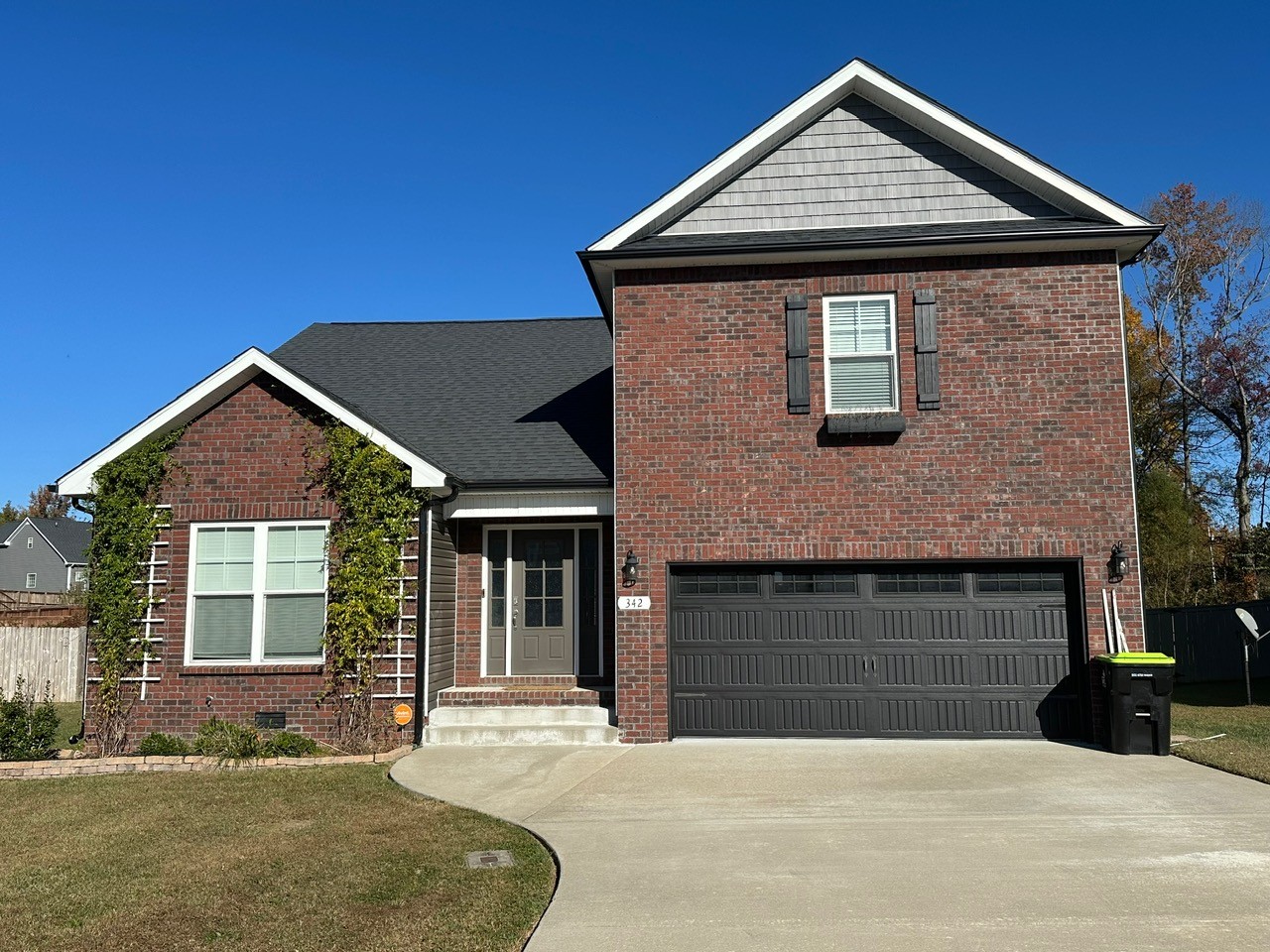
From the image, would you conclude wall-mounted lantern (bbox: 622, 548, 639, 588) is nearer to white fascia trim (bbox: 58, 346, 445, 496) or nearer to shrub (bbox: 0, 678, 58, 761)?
white fascia trim (bbox: 58, 346, 445, 496)

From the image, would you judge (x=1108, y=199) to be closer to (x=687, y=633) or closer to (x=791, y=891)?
(x=687, y=633)

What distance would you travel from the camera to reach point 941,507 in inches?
443

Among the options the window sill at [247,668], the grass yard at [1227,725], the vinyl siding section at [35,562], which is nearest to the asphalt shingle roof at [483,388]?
the window sill at [247,668]

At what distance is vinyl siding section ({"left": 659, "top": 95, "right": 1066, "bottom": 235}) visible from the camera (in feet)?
39.1

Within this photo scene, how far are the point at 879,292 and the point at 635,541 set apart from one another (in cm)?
421

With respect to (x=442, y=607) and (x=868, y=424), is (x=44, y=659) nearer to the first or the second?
(x=442, y=607)

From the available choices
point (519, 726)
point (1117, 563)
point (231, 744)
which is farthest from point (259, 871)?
point (1117, 563)

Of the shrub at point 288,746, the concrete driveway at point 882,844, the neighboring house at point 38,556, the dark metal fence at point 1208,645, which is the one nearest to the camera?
the concrete driveway at point 882,844

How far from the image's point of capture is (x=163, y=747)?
11.0m

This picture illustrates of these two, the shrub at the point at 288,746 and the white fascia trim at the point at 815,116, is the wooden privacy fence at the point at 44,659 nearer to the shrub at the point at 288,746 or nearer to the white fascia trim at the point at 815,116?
the shrub at the point at 288,746

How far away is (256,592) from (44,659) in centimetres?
1116

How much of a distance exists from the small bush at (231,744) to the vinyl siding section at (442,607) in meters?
1.94

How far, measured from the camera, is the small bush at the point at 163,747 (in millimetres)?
10969

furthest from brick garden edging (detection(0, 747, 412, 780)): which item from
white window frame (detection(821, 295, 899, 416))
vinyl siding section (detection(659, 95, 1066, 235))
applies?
vinyl siding section (detection(659, 95, 1066, 235))
